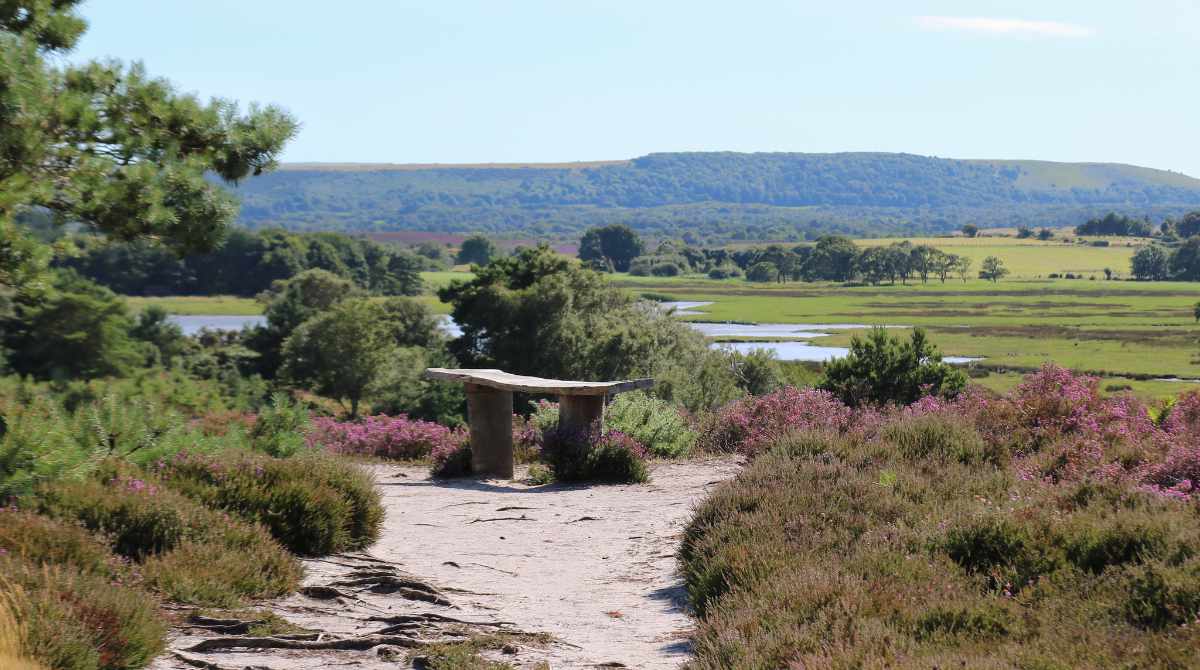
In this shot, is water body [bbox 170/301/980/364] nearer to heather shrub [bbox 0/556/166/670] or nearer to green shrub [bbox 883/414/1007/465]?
green shrub [bbox 883/414/1007/465]

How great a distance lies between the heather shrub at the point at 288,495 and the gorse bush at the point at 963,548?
9.44 ft

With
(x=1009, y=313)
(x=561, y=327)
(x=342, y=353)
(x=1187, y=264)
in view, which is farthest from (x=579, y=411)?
(x=1187, y=264)

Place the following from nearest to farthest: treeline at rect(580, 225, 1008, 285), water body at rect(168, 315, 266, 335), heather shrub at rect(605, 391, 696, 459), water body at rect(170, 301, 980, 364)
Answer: heather shrub at rect(605, 391, 696, 459)
water body at rect(170, 301, 980, 364)
water body at rect(168, 315, 266, 335)
treeline at rect(580, 225, 1008, 285)

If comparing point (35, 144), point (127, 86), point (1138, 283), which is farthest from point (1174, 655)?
point (1138, 283)

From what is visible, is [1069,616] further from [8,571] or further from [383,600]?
[8,571]

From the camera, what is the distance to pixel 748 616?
625 centimetres

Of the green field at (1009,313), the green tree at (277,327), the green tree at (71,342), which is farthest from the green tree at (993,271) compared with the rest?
the green tree at (71,342)

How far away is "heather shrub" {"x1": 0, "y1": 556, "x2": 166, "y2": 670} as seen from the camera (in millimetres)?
5332

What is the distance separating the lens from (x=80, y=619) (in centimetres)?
565

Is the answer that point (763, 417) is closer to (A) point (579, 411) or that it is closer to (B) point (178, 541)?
(A) point (579, 411)

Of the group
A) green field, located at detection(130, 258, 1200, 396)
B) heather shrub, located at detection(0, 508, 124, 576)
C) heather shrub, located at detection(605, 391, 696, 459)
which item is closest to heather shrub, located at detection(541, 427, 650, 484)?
heather shrub, located at detection(605, 391, 696, 459)

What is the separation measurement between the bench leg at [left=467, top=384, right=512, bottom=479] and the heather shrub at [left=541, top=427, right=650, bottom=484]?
0.87m

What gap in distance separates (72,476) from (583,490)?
670cm

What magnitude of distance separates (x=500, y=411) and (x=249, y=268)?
131739 millimetres
